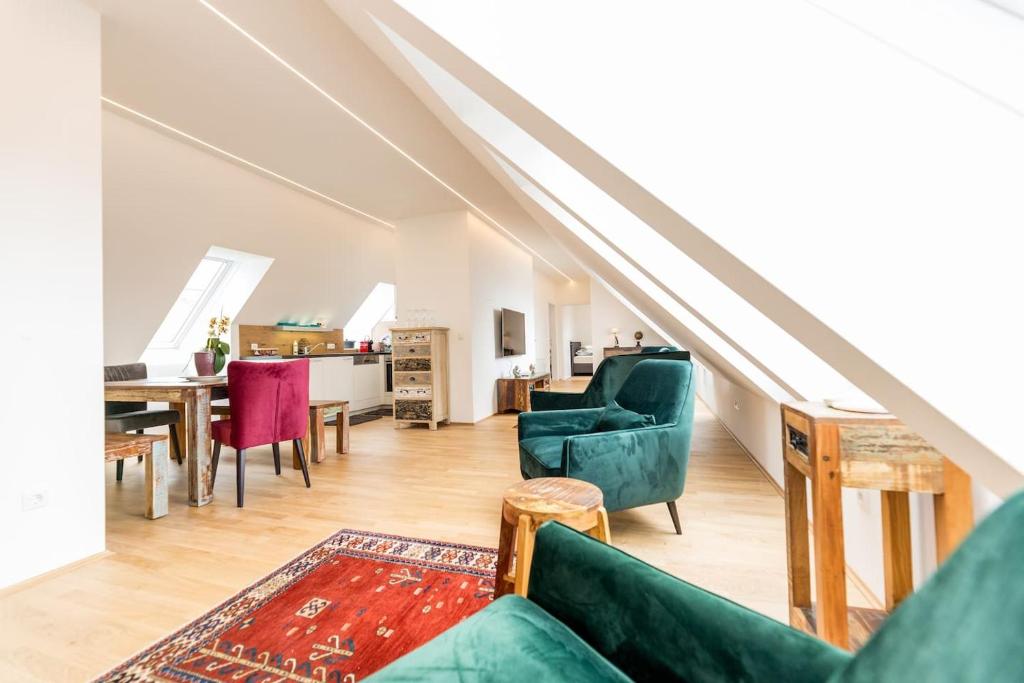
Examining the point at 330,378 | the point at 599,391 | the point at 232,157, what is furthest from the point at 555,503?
the point at 330,378

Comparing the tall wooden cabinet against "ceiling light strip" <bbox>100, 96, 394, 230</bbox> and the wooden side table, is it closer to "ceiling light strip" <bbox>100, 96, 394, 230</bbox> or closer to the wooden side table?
"ceiling light strip" <bbox>100, 96, 394, 230</bbox>

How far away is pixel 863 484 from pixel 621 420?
125 centimetres

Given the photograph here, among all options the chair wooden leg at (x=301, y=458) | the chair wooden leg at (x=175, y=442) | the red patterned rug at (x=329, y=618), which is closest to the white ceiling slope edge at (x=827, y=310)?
the red patterned rug at (x=329, y=618)

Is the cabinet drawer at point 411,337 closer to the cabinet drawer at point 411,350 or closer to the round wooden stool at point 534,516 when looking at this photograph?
the cabinet drawer at point 411,350

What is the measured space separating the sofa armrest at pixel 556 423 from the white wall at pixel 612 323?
6451 millimetres

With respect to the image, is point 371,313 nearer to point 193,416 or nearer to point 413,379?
point 413,379

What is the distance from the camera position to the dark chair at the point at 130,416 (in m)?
3.26

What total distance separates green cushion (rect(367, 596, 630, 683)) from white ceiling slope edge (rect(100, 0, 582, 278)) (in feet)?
9.41

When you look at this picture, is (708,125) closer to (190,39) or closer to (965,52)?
(965,52)

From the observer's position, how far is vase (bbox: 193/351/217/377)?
324 centimetres

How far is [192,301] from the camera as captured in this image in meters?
5.57

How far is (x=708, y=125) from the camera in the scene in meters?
0.89

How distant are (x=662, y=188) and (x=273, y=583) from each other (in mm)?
2152

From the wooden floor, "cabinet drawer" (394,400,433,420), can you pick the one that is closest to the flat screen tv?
"cabinet drawer" (394,400,433,420)
